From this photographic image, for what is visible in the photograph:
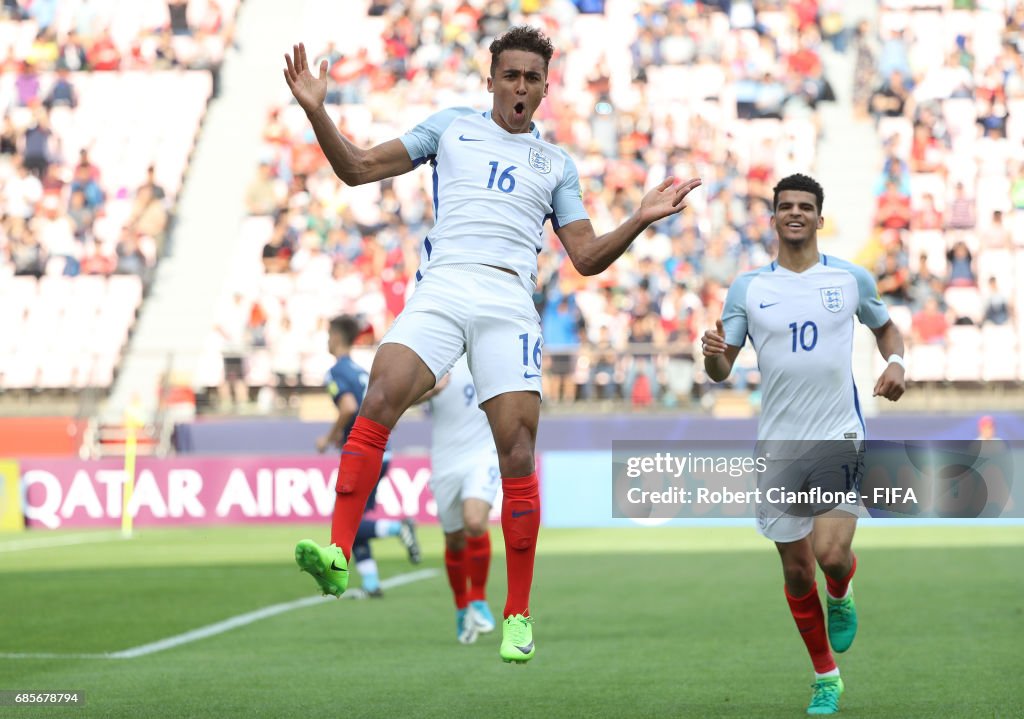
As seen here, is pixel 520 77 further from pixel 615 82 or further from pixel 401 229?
pixel 615 82

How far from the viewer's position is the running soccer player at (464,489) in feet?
35.6

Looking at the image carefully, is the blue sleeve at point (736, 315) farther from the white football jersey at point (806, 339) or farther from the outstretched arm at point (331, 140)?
the outstretched arm at point (331, 140)

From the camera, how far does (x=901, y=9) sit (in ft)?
101

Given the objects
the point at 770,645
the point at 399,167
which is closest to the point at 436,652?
the point at 770,645

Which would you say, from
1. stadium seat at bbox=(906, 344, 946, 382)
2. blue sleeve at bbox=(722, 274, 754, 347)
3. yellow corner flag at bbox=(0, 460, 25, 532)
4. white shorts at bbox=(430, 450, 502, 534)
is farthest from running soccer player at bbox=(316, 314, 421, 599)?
stadium seat at bbox=(906, 344, 946, 382)

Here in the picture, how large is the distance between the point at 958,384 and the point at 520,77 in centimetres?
1790

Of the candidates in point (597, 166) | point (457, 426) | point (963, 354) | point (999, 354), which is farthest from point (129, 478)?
point (999, 354)

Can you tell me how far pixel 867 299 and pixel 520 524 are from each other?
2.29 m

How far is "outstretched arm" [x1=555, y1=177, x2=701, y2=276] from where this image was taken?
649cm

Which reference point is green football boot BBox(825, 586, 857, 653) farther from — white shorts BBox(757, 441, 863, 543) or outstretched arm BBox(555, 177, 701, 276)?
outstretched arm BBox(555, 177, 701, 276)

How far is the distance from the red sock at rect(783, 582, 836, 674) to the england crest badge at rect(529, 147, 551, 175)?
7.86ft

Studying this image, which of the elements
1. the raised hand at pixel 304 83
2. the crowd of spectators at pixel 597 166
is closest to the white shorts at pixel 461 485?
the raised hand at pixel 304 83

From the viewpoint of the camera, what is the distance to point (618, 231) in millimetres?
6645

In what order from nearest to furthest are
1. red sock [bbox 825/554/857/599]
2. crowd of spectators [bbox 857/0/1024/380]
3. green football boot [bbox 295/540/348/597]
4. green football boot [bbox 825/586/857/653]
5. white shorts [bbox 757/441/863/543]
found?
green football boot [bbox 295/540/348/597]
white shorts [bbox 757/441/863/543]
red sock [bbox 825/554/857/599]
green football boot [bbox 825/586/857/653]
crowd of spectators [bbox 857/0/1024/380]
